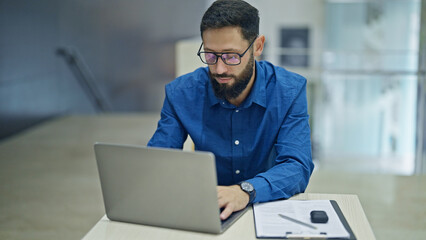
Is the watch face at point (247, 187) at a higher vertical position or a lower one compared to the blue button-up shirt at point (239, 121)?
lower

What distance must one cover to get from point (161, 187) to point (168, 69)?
7.09 metres

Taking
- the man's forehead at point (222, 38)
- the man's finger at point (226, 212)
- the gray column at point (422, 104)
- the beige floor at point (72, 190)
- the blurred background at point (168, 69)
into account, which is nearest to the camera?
the man's finger at point (226, 212)

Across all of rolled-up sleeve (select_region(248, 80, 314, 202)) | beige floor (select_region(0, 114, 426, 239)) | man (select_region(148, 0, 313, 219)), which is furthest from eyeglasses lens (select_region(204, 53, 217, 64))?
beige floor (select_region(0, 114, 426, 239))

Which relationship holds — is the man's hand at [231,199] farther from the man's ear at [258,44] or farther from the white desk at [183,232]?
the man's ear at [258,44]

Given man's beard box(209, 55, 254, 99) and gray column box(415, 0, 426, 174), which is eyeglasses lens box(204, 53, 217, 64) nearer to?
man's beard box(209, 55, 254, 99)

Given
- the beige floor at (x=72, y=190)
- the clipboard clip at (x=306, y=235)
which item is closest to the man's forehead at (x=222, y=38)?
the clipboard clip at (x=306, y=235)

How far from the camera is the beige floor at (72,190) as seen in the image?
3.34m

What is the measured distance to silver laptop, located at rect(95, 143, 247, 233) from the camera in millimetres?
1318

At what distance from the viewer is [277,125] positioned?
1.87 metres

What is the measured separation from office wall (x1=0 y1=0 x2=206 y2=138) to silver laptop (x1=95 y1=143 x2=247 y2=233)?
4.42 metres

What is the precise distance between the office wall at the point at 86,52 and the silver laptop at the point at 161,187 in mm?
4421

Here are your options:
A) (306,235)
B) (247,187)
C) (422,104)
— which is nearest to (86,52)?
(422,104)

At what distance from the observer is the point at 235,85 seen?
5.88 ft

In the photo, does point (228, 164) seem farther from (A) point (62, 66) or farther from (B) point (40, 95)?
(A) point (62, 66)
